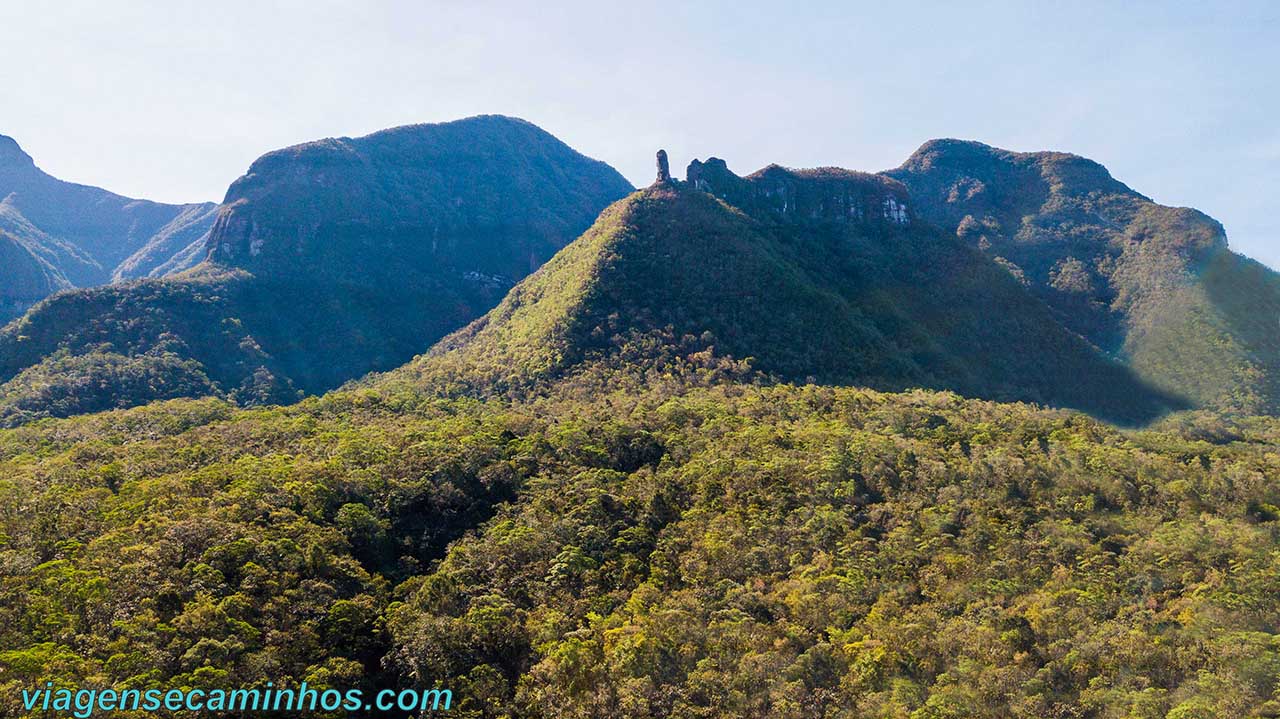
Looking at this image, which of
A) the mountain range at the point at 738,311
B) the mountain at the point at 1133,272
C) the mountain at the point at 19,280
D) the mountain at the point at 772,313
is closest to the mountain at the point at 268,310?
the mountain range at the point at 738,311

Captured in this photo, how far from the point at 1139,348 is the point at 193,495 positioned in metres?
138

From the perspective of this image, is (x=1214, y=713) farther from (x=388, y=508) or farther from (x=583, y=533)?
(x=388, y=508)

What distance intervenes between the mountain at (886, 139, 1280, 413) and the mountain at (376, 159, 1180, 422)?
11.1 m

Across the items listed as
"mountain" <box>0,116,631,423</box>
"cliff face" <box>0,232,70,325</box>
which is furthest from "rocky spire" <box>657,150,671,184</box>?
"cliff face" <box>0,232,70,325</box>

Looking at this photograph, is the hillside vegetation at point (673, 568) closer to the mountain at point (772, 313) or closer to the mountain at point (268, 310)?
the mountain at point (772, 313)

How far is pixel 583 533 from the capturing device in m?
45.5

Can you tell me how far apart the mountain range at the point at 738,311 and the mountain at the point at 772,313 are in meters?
0.42

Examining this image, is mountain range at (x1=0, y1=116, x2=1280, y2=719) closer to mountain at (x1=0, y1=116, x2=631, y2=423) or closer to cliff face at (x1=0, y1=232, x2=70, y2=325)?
mountain at (x1=0, y1=116, x2=631, y2=423)

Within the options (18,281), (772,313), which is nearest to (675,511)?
(772,313)

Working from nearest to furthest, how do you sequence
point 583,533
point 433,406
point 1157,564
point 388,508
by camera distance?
point 1157,564
point 583,533
point 388,508
point 433,406

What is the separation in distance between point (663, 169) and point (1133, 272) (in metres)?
98.4

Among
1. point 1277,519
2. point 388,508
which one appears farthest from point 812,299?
point 388,508

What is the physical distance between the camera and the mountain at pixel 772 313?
88.6 m

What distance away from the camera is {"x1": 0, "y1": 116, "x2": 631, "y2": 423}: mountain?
104 m
